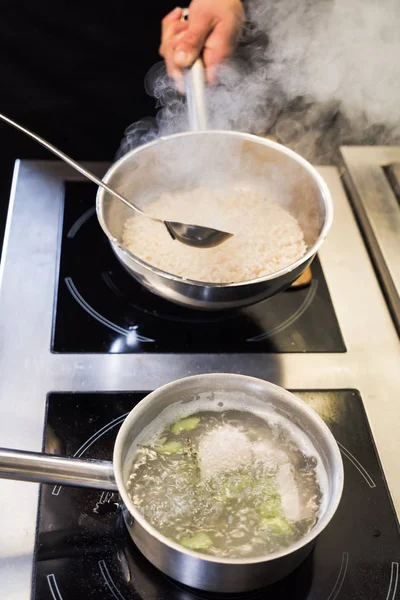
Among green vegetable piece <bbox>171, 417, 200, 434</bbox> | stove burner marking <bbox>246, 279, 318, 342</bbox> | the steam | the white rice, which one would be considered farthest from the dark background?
green vegetable piece <bbox>171, 417, 200, 434</bbox>

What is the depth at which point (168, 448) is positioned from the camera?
888mm

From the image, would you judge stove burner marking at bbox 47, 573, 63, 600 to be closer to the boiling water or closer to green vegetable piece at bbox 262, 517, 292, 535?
the boiling water

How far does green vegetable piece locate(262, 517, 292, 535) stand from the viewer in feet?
2.63

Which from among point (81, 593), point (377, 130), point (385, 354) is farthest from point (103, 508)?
point (377, 130)

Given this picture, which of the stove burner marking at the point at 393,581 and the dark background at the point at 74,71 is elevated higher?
the dark background at the point at 74,71

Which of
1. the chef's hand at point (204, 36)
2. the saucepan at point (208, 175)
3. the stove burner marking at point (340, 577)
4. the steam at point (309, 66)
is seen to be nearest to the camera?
the stove burner marking at point (340, 577)

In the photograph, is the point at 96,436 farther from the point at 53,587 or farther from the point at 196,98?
the point at 196,98

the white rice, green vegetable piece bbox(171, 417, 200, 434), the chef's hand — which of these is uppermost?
the chef's hand

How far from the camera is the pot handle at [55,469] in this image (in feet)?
2.64

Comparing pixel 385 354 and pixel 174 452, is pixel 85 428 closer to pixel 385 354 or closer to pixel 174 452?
pixel 174 452

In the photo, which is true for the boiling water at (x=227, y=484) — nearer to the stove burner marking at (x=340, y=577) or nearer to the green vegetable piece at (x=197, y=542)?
the green vegetable piece at (x=197, y=542)

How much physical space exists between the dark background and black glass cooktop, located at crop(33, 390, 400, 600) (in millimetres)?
1001

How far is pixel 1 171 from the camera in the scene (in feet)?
6.29

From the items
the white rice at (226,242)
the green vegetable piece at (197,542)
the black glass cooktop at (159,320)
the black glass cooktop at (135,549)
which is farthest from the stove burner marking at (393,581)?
the white rice at (226,242)
